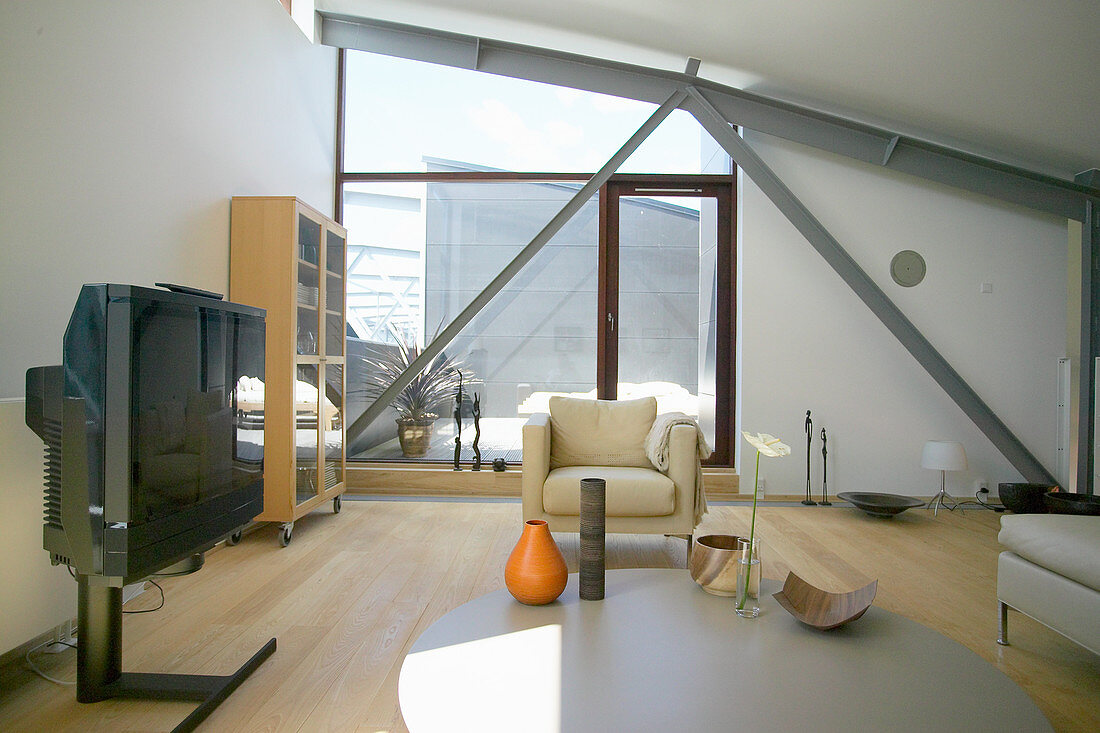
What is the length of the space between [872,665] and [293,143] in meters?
4.57

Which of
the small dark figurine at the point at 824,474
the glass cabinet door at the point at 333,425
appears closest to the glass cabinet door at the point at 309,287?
the glass cabinet door at the point at 333,425

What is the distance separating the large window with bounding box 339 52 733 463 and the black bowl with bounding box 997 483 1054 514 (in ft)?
6.68

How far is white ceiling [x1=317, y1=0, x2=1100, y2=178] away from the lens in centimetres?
322

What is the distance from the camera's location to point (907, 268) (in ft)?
17.0

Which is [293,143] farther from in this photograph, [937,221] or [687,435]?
[937,221]

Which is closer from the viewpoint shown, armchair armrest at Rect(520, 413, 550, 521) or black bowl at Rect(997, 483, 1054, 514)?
armchair armrest at Rect(520, 413, 550, 521)

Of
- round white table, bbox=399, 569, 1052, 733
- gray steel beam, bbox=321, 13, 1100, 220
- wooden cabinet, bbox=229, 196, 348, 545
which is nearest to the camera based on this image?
round white table, bbox=399, 569, 1052, 733

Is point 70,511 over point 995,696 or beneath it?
over

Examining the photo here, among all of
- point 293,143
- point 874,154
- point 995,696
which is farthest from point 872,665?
point 293,143

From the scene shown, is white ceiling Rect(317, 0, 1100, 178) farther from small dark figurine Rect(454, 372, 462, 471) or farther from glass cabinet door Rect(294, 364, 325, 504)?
small dark figurine Rect(454, 372, 462, 471)

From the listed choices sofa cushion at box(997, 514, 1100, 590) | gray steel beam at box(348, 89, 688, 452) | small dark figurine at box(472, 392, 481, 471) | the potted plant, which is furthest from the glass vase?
the potted plant

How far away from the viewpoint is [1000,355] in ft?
16.9

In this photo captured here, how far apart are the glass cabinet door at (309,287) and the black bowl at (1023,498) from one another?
4.48 metres

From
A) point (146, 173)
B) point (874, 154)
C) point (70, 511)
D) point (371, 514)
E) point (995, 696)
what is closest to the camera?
point (995, 696)
